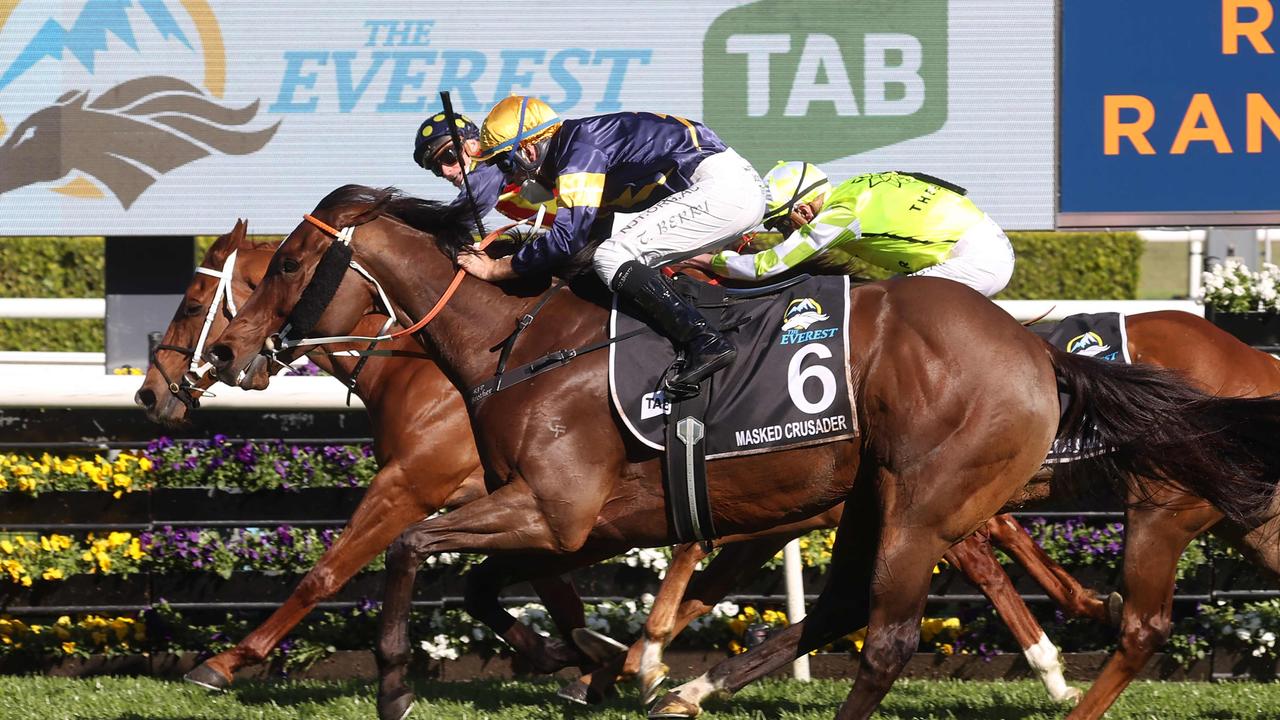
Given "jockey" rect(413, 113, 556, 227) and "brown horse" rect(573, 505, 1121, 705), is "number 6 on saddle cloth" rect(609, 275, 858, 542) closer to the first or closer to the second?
"brown horse" rect(573, 505, 1121, 705)

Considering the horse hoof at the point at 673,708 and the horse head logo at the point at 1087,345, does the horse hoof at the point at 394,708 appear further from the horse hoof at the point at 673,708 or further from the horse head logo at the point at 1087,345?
the horse head logo at the point at 1087,345

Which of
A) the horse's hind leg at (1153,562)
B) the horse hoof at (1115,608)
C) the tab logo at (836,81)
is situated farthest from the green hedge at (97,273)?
the horse's hind leg at (1153,562)

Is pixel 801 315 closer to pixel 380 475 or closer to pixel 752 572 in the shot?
pixel 752 572

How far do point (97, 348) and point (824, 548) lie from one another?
8.50 metres

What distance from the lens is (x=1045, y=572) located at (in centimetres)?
520

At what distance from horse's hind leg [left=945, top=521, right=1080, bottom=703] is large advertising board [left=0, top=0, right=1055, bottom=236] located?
2.57 m

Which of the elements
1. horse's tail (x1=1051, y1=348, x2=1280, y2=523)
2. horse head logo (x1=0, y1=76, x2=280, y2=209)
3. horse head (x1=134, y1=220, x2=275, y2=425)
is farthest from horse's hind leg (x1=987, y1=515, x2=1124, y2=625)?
horse head logo (x1=0, y1=76, x2=280, y2=209)

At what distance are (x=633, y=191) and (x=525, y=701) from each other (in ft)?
6.18

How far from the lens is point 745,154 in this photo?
23.3 ft

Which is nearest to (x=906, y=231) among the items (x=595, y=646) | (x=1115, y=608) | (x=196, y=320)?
(x=1115, y=608)

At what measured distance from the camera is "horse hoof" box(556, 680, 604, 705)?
458cm

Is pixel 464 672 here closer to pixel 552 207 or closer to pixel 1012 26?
pixel 552 207

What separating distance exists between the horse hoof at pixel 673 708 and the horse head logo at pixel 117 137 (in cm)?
411

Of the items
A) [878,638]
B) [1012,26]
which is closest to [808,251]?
[878,638]
